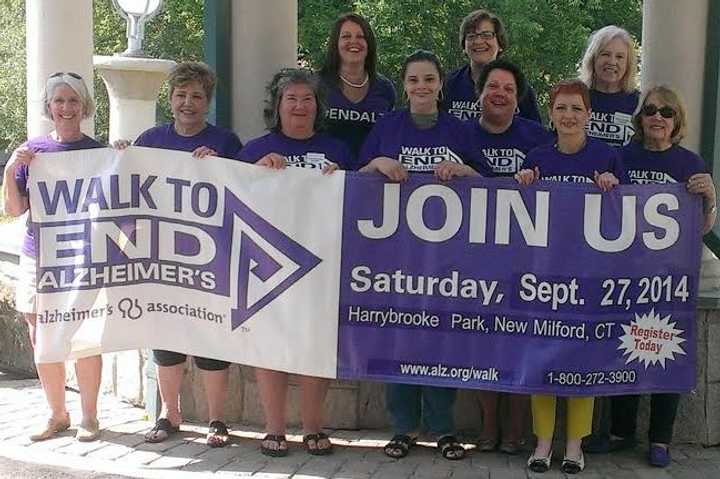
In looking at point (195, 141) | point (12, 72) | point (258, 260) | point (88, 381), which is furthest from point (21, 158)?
point (12, 72)

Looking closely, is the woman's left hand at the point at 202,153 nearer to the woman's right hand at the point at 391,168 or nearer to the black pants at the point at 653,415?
the woman's right hand at the point at 391,168

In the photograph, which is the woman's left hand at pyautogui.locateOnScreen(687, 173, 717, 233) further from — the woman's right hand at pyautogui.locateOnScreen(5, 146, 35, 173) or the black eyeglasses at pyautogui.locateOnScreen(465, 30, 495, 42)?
the woman's right hand at pyautogui.locateOnScreen(5, 146, 35, 173)

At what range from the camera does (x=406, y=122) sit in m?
4.87

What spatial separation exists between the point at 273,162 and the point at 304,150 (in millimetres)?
195

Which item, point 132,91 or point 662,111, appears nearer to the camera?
point 662,111

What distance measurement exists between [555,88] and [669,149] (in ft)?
2.26

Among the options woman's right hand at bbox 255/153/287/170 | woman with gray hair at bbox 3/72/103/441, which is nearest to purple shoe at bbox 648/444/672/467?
woman's right hand at bbox 255/153/287/170

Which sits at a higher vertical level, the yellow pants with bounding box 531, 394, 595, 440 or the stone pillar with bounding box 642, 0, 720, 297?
the stone pillar with bounding box 642, 0, 720, 297

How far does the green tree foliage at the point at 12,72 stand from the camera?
97.6 ft

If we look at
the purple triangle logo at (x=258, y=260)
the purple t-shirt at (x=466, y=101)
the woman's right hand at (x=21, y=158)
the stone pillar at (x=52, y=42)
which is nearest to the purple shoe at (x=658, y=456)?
the purple t-shirt at (x=466, y=101)

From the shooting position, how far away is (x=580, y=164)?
4.75 meters

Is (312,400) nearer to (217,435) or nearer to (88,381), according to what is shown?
(217,435)

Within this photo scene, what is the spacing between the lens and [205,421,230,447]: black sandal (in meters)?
5.10

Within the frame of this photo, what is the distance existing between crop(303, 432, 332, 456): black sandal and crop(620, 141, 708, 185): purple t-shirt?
2105 mm
